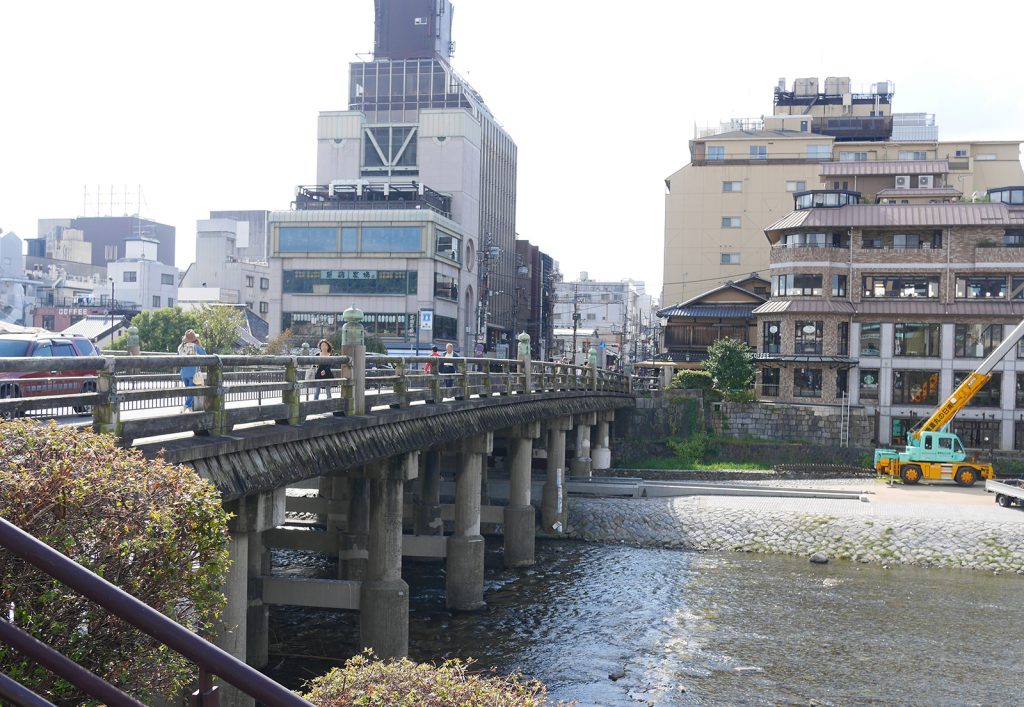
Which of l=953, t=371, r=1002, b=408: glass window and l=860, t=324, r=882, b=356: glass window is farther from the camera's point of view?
l=860, t=324, r=882, b=356: glass window

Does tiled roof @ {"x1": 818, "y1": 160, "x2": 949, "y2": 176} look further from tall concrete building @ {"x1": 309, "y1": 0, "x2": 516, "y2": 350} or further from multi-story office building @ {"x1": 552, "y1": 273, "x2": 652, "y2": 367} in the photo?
multi-story office building @ {"x1": 552, "y1": 273, "x2": 652, "y2": 367}

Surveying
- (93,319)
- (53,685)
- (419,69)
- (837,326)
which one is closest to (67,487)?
(53,685)

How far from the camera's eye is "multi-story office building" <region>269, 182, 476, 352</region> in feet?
276

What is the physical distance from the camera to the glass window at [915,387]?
5669cm

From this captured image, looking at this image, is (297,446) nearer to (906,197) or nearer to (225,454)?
(225,454)

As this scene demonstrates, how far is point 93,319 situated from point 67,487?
3680 inches

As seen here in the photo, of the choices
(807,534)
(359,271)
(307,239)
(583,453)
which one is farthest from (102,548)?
(307,239)

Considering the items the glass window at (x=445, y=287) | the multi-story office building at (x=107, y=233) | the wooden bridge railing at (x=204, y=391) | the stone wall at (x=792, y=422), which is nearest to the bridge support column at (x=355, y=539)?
the wooden bridge railing at (x=204, y=391)

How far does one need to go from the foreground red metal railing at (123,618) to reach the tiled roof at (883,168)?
77232 millimetres

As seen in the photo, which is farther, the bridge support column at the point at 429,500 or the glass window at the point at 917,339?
the glass window at the point at 917,339

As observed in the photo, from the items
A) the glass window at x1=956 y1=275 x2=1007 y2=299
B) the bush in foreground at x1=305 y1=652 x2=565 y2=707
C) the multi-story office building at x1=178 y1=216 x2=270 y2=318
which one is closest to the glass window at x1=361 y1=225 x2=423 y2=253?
the multi-story office building at x1=178 y1=216 x2=270 y2=318

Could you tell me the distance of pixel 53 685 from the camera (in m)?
5.54

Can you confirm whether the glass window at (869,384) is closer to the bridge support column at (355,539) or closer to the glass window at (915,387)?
the glass window at (915,387)

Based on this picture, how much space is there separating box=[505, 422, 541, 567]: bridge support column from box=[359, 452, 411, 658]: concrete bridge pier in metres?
12.8
